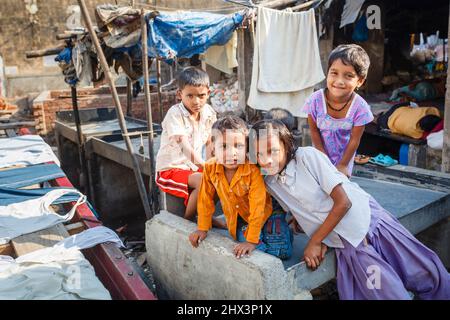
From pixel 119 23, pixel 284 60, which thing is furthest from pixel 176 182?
pixel 284 60

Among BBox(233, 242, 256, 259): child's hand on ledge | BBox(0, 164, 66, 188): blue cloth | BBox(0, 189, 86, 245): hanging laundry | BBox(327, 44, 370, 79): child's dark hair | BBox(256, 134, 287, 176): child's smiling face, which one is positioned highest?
BBox(327, 44, 370, 79): child's dark hair

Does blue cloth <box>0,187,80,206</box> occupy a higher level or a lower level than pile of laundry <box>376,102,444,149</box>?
lower

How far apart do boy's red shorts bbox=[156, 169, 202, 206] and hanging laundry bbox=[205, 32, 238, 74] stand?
5.03m

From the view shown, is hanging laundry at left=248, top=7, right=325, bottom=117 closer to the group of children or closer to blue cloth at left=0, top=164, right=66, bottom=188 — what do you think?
blue cloth at left=0, top=164, right=66, bottom=188

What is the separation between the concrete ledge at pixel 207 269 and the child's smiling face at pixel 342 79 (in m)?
1.28

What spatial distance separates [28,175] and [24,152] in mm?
1077

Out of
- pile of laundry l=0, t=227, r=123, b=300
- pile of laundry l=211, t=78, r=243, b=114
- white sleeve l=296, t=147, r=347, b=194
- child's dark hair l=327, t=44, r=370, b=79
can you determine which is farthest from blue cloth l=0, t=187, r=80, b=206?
pile of laundry l=211, t=78, r=243, b=114

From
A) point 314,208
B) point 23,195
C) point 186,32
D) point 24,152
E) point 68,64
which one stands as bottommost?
point 23,195

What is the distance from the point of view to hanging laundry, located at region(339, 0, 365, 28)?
23.0ft

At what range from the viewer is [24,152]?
532 centimetres

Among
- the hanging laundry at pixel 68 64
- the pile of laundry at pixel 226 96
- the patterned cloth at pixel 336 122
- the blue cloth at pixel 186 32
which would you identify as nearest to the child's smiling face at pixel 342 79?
the patterned cloth at pixel 336 122

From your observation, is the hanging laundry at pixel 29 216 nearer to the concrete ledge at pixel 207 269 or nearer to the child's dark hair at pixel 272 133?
the concrete ledge at pixel 207 269

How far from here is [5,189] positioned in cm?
394

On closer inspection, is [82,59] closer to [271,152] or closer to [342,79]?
[342,79]
